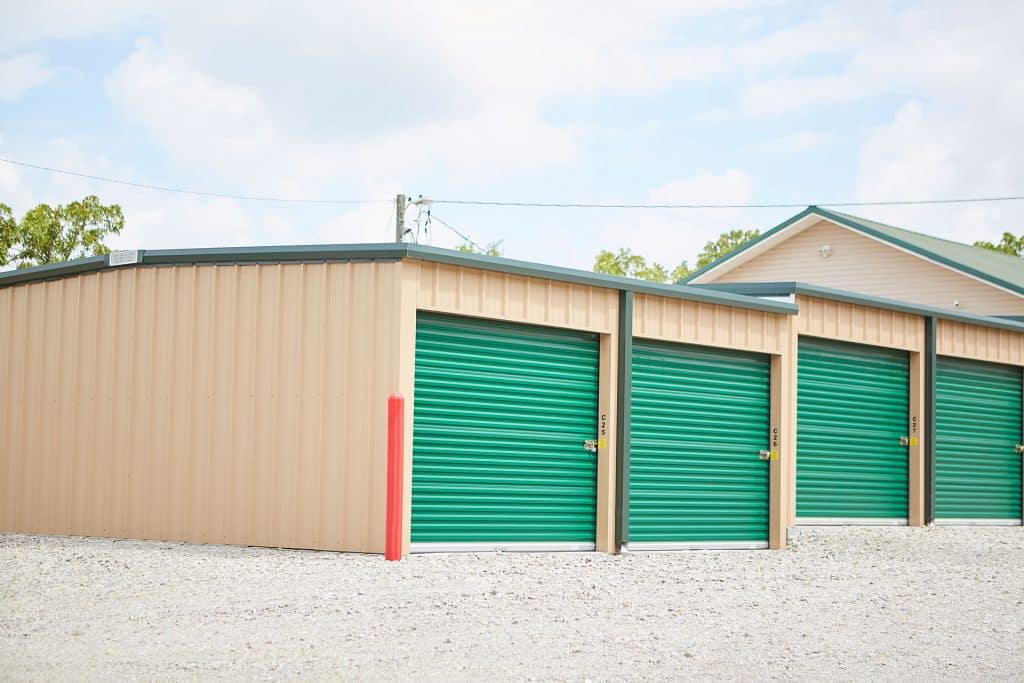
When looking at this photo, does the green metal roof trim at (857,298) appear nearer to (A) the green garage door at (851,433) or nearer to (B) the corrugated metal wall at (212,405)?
(A) the green garage door at (851,433)

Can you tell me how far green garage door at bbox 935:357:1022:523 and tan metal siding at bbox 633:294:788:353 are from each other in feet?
17.1

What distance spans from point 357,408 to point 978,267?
18.3 metres

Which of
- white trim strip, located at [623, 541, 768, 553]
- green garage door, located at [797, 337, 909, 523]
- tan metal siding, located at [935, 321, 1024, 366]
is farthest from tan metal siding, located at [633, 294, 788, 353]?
tan metal siding, located at [935, 321, 1024, 366]

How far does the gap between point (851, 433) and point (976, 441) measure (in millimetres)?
3559

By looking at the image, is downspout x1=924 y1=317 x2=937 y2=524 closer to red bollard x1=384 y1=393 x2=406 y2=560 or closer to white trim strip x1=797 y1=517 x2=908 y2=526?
white trim strip x1=797 y1=517 x2=908 y2=526

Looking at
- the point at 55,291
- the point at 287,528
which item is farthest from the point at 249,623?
the point at 55,291

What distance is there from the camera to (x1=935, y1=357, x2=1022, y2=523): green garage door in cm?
1977

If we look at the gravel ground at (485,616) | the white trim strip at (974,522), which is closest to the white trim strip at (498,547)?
the gravel ground at (485,616)

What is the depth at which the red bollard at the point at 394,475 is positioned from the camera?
38.1 feet

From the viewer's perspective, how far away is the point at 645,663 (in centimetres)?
758

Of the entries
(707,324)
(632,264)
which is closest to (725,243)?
(632,264)

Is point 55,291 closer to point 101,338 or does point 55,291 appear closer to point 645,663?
point 101,338

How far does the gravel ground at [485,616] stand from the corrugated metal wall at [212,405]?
0.46 meters

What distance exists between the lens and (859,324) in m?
17.8
